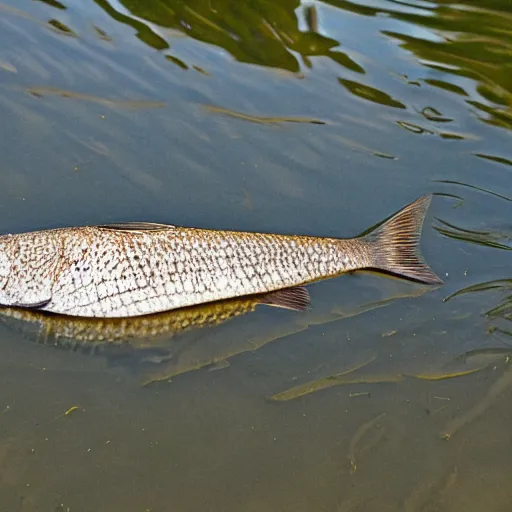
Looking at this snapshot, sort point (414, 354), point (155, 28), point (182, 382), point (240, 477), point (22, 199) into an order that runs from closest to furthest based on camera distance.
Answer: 1. point (240, 477)
2. point (182, 382)
3. point (414, 354)
4. point (22, 199)
5. point (155, 28)

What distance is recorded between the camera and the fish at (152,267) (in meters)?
5.18

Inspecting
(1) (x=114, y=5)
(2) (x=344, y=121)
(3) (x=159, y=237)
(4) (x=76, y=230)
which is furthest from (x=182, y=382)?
(1) (x=114, y=5)

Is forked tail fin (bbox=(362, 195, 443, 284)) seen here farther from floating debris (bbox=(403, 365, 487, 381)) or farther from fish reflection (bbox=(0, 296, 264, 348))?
fish reflection (bbox=(0, 296, 264, 348))

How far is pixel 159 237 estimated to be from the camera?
5.37m

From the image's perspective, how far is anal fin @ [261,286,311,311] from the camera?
5.42 meters

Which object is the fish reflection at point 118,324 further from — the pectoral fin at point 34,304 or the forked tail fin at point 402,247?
the forked tail fin at point 402,247

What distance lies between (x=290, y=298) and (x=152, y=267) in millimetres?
1114

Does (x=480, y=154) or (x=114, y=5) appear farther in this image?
(x=114, y=5)

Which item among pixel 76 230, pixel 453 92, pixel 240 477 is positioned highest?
pixel 453 92

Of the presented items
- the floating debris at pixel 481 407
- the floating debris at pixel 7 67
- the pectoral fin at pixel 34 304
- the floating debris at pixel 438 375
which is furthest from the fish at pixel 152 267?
the floating debris at pixel 7 67

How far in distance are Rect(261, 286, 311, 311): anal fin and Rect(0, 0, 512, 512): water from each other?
0.09 metres

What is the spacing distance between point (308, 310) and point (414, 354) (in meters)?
0.88

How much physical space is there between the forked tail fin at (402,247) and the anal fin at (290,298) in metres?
0.67

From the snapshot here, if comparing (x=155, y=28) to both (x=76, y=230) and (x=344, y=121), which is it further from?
(x=76, y=230)
